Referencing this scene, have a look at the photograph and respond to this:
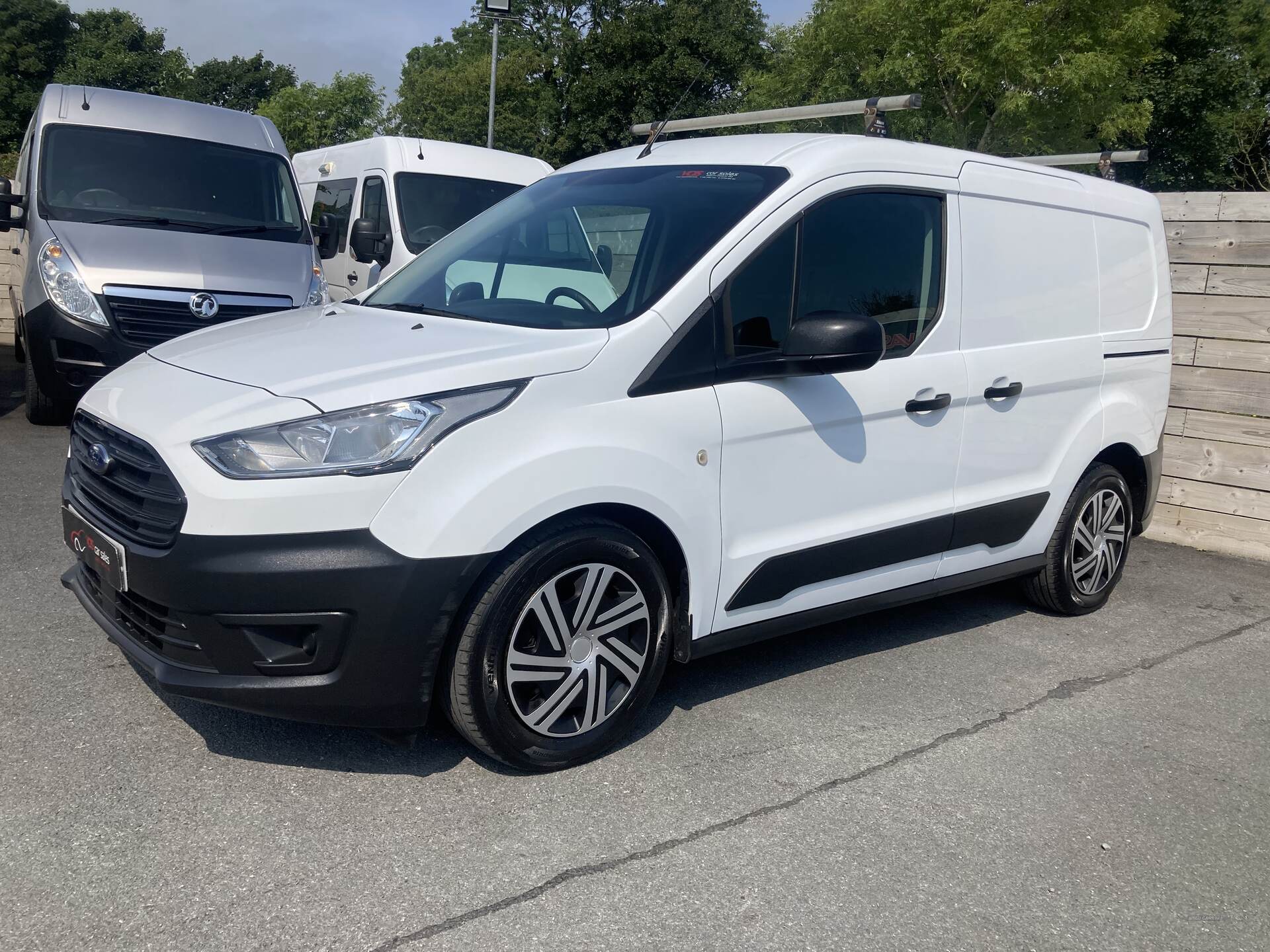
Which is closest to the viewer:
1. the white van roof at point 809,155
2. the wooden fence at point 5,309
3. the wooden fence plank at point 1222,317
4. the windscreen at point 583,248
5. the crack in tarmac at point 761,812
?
the crack in tarmac at point 761,812

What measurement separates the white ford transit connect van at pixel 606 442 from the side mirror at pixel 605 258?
0.19 feet

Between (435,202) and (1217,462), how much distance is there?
22.4ft

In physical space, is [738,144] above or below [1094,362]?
above

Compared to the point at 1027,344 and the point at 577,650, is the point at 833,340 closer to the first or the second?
the point at 577,650

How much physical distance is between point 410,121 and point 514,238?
6251cm

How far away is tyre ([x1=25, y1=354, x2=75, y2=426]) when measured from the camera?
7.76 m

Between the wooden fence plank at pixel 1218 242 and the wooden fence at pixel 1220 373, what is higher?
the wooden fence plank at pixel 1218 242

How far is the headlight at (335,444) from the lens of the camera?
9.65ft

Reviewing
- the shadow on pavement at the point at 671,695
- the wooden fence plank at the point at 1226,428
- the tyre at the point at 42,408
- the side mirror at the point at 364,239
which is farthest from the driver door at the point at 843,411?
the tyre at the point at 42,408

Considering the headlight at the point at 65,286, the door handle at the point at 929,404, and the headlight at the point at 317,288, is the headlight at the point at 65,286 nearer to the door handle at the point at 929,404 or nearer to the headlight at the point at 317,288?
the headlight at the point at 317,288

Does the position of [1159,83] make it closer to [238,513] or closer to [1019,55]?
[1019,55]

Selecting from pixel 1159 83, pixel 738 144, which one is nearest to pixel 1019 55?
pixel 1159 83

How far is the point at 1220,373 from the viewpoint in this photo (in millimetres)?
6926

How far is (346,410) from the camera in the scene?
118 inches
